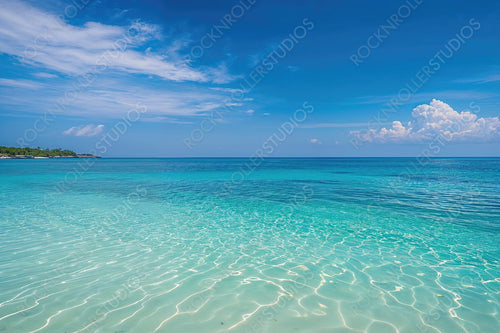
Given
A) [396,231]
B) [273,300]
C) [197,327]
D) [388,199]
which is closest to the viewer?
[197,327]

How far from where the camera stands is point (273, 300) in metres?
5.53

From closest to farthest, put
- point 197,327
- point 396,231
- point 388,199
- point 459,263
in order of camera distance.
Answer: point 197,327
point 459,263
point 396,231
point 388,199

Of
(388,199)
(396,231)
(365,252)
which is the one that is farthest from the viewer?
(388,199)

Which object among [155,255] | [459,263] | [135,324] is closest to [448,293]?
[459,263]

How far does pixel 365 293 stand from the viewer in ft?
19.1

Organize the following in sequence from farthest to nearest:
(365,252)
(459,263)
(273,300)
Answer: (365,252) → (459,263) → (273,300)

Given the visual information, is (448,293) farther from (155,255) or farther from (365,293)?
(155,255)

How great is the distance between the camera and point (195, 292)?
19.1 feet

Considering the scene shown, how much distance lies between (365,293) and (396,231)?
621cm

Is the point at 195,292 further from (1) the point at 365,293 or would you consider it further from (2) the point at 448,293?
(2) the point at 448,293

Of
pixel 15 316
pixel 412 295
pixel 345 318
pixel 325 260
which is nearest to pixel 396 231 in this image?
pixel 325 260

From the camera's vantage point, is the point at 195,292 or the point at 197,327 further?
the point at 195,292

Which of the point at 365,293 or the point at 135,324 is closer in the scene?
the point at 135,324

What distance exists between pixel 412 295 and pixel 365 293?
101 cm
